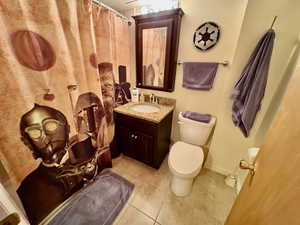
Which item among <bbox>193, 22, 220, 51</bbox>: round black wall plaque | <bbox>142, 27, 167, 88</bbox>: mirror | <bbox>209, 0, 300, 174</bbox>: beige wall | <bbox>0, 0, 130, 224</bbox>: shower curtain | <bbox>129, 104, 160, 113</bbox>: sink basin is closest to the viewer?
<bbox>0, 0, 130, 224</bbox>: shower curtain

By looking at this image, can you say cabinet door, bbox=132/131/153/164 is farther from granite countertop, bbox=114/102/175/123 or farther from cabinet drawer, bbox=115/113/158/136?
granite countertop, bbox=114/102/175/123

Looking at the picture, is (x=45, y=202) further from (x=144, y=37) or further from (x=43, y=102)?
(x=144, y=37)

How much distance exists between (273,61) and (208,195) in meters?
1.49

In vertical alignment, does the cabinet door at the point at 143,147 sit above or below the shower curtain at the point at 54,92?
below

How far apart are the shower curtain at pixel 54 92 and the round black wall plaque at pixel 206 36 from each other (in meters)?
0.93

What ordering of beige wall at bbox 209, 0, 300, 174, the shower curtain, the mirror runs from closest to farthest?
1. the shower curtain
2. beige wall at bbox 209, 0, 300, 174
3. the mirror

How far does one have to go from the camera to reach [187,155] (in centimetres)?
136

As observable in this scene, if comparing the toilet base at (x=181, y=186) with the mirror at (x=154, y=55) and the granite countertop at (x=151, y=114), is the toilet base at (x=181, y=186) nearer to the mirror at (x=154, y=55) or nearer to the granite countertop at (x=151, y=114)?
the granite countertop at (x=151, y=114)

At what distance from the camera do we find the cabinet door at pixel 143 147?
1.50m

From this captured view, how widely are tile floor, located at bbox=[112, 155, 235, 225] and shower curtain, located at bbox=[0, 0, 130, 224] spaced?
23.6 inches

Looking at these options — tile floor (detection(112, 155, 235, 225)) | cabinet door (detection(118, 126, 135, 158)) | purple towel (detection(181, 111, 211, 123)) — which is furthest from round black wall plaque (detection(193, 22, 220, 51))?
tile floor (detection(112, 155, 235, 225))

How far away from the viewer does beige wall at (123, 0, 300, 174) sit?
982mm

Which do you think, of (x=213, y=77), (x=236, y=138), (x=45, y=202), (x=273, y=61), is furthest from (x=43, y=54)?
(x=236, y=138)

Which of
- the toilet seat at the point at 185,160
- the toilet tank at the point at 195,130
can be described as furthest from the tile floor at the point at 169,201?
the toilet tank at the point at 195,130
